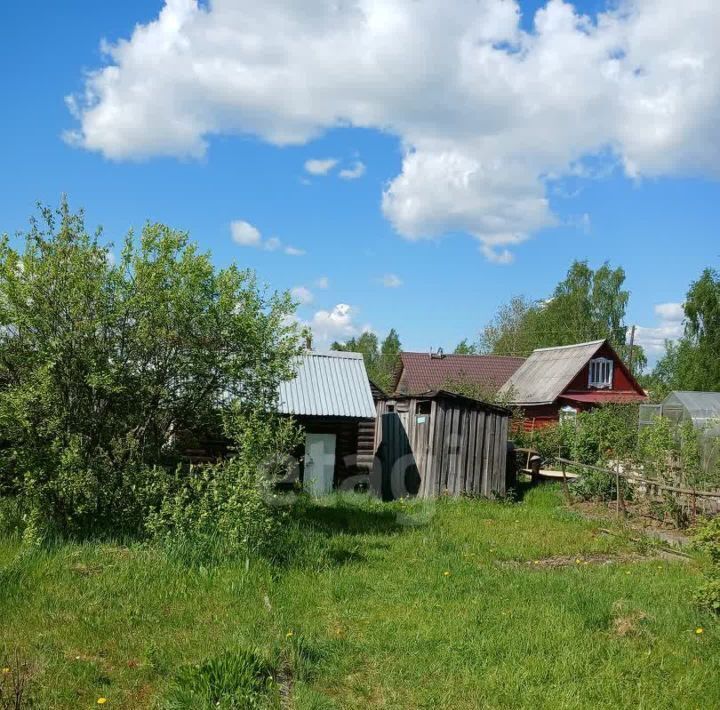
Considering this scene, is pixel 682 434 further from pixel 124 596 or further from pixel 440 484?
pixel 124 596

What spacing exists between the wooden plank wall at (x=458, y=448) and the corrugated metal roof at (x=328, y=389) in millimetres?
1324

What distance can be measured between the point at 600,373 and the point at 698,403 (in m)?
15.3

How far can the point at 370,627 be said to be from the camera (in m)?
6.61

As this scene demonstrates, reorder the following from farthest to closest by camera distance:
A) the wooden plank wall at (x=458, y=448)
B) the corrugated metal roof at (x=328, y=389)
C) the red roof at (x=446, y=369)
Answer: the red roof at (x=446, y=369) → the corrugated metal roof at (x=328, y=389) → the wooden plank wall at (x=458, y=448)

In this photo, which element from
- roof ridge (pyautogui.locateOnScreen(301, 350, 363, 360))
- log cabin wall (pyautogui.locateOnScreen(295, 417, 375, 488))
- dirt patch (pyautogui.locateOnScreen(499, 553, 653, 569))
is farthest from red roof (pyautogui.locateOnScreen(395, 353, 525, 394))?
dirt patch (pyautogui.locateOnScreen(499, 553, 653, 569))

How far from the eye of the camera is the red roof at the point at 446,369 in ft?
143

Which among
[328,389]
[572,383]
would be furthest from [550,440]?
[572,383]

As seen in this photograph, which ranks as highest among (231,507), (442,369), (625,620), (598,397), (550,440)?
(442,369)

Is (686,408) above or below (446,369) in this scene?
below

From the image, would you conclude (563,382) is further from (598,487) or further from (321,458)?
(321,458)

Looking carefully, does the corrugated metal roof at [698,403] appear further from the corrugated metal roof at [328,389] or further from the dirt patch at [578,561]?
the dirt patch at [578,561]

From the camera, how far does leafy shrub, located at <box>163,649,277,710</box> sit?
470 cm

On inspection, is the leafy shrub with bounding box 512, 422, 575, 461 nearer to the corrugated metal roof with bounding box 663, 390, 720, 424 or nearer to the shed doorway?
the corrugated metal roof with bounding box 663, 390, 720, 424

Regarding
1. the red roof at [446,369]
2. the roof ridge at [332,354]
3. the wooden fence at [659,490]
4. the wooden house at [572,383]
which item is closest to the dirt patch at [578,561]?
the wooden fence at [659,490]
